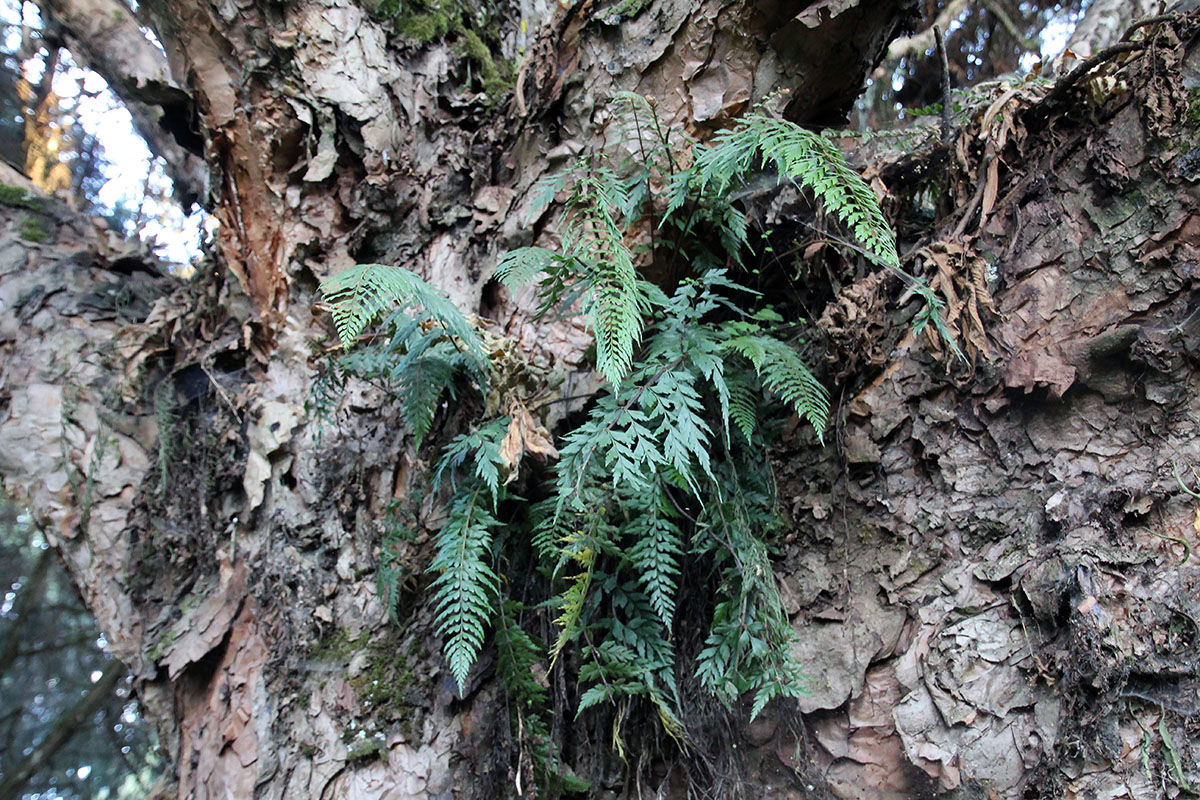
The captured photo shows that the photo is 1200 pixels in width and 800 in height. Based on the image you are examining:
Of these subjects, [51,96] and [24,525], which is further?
[24,525]

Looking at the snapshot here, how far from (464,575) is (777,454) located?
3.35 feet

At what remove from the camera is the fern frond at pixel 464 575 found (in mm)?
1603

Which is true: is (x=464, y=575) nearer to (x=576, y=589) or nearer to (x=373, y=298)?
(x=576, y=589)

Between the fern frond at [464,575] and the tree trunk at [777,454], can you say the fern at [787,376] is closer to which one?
the tree trunk at [777,454]

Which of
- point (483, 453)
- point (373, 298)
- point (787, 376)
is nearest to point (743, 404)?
point (787, 376)

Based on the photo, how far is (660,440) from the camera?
178 centimetres

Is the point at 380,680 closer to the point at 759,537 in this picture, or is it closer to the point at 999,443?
→ the point at 759,537

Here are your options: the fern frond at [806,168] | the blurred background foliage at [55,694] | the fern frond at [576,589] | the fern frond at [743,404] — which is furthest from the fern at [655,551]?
the blurred background foliage at [55,694]

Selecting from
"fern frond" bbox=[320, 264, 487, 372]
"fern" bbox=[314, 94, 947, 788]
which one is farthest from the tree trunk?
"fern frond" bbox=[320, 264, 487, 372]

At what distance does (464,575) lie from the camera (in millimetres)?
1638

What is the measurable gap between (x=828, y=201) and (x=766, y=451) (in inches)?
30.8

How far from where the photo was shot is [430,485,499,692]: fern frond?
160 cm

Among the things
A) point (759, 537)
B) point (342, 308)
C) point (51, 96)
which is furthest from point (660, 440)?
point (51, 96)

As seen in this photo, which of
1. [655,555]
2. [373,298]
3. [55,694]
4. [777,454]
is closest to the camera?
[373,298]
